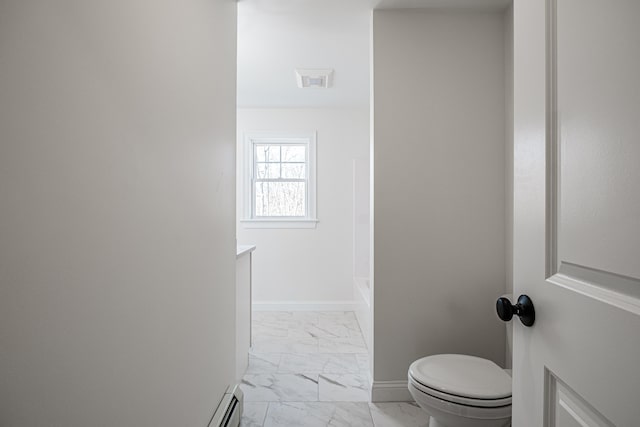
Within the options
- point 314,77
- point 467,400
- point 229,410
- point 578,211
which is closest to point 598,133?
point 578,211

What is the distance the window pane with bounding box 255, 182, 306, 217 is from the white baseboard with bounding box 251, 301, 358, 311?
Answer: 3.44 feet

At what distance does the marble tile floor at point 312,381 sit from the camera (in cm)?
202

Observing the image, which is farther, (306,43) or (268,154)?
(268,154)

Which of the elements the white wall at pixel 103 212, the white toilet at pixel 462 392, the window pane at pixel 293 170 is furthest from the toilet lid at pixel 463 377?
the window pane at pixel 293 170

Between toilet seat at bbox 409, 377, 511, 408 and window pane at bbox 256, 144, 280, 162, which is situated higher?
window pane at bbox 256, 144, 280, 162

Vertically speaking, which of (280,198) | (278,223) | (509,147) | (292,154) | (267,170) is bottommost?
(278,223)

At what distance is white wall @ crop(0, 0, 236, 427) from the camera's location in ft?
1.97

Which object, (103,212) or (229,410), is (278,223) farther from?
(103,212)

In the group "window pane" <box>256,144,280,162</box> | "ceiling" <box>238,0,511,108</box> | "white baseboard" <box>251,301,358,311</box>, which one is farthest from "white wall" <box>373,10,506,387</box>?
"window pane" <box>256,144,280,162</box>

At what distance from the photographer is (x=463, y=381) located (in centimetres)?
165

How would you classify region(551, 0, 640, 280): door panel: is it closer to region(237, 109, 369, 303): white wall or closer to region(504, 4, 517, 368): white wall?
region(504, 4, 517, 368): white wall

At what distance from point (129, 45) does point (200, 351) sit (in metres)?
1.12

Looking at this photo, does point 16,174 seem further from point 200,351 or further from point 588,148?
point 200,351

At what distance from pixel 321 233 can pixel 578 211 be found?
371cm
